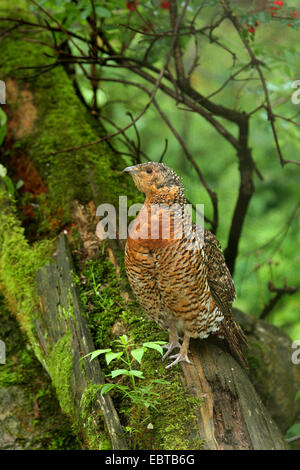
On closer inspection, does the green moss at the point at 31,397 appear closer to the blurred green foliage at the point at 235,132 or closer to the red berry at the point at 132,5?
the blurred green foliage at the point at 235,132

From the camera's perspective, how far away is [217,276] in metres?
2.50

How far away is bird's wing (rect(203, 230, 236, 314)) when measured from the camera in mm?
2480

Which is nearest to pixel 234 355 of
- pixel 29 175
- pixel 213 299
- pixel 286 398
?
pixel 213 299

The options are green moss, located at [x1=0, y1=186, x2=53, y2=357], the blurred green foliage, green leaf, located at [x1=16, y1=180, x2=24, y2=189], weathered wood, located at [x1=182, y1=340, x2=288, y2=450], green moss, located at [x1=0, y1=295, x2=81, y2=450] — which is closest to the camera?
weathered wood, located at [x1=182, y1=340, x2=288, y2=450]

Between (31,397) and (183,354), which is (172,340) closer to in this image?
(183,354)

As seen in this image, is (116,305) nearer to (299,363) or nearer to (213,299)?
(213,299)

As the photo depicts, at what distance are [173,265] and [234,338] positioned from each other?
632 millimetres

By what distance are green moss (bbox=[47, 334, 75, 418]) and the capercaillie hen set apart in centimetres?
52

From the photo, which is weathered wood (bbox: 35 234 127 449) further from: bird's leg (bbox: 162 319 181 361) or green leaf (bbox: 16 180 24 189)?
green leaf (bbox: 16 180 24 189)

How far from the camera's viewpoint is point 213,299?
2.47m

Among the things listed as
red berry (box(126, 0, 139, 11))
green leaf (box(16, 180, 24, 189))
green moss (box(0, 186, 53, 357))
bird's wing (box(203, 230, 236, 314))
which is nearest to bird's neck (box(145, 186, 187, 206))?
bird's wing (box(203, 230, 236, 314))

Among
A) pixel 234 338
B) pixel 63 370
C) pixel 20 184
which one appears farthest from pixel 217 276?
pixel 20 184
